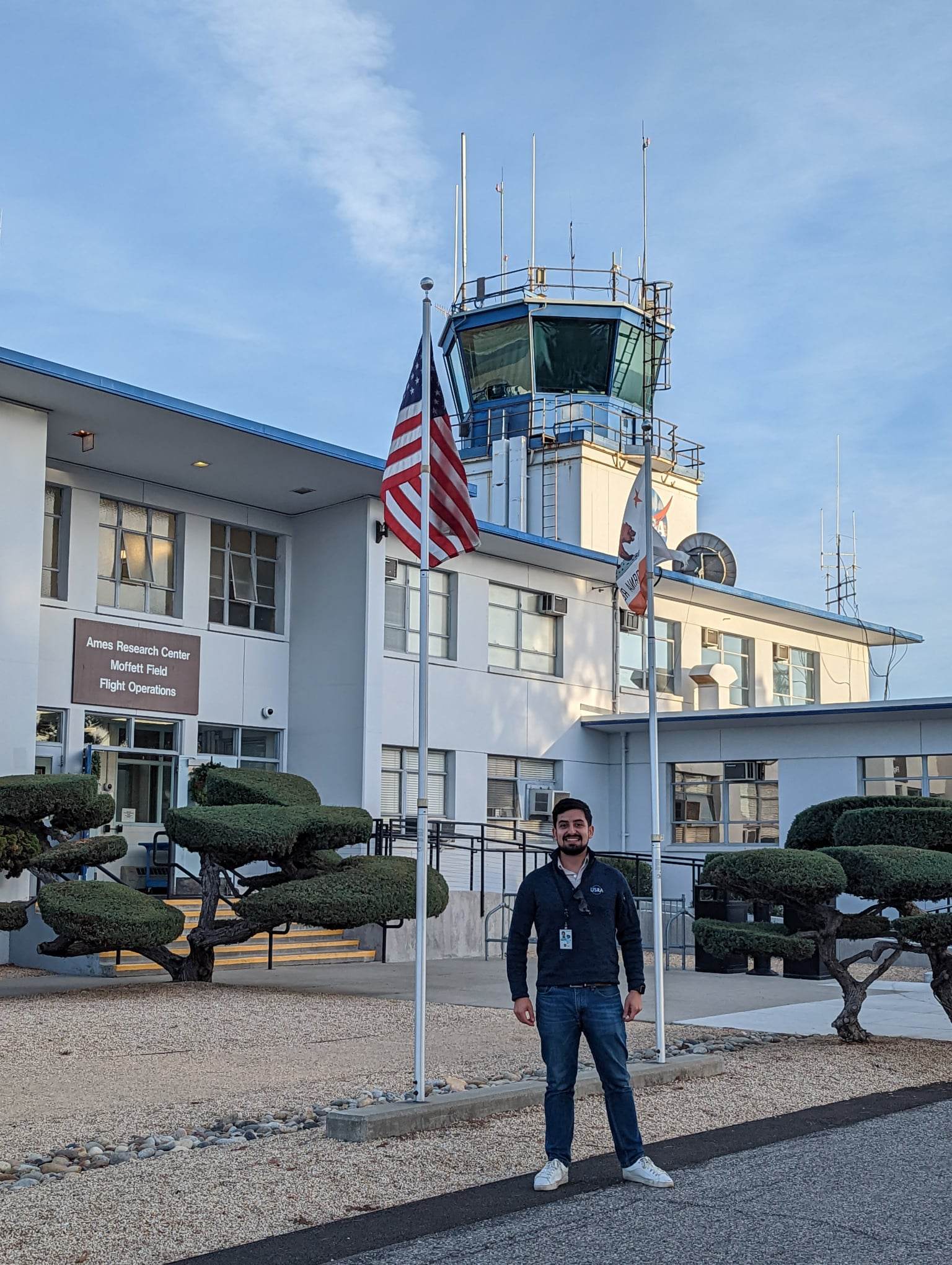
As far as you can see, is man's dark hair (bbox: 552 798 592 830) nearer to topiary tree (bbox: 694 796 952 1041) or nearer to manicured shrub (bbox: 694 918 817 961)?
topiary tree (bbox: 694 796 952 1041)

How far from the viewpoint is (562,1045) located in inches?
264

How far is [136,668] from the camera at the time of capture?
21641mm

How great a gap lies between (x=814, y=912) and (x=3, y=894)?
34.4 feet

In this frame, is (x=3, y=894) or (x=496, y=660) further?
(x=496, y=660)

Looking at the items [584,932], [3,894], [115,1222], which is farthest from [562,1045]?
[3,894]

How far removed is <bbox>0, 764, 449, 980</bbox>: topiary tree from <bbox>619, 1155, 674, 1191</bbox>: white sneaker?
8.27 metres

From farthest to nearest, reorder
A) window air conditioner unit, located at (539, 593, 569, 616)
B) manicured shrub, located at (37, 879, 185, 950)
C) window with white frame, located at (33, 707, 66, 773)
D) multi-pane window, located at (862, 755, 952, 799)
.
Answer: window air conditioner unit, located at (539, 593, 569, 616), multi-pane window, located at (862, 755, 952, 799), window with white frame, located at (33, 707, 66, 773), manicured shrub, located at (37, 879, 185, 950)

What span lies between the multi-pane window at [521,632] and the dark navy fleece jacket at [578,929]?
20.1m

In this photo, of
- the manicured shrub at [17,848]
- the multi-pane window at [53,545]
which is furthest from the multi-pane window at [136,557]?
the manicured shrub at [17,848]

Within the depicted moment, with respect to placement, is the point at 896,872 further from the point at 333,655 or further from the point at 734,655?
the point at 734,655

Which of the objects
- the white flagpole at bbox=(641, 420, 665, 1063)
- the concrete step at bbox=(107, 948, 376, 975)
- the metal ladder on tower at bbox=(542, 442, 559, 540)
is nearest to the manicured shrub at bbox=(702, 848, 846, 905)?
the white flagpole at bbox=(641, 420, 665, 1063)

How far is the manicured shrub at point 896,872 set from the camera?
11531 mm

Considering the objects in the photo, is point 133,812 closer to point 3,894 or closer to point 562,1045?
point 3,894

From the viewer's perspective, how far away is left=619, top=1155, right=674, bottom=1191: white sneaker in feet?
21.6
